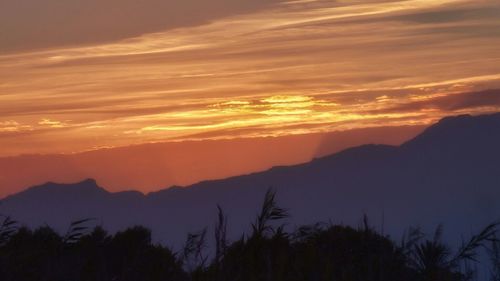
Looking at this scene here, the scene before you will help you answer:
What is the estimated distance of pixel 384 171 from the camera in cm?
14762

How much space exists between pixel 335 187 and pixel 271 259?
418 ft

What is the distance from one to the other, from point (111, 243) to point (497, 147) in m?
124

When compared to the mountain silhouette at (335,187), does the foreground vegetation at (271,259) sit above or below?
below

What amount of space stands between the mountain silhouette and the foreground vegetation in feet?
270

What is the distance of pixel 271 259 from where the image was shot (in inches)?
625

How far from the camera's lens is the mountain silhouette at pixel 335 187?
394 ft

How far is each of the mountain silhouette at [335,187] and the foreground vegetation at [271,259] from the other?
8231 centimetres

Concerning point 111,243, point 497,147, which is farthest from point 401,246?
point 497,147

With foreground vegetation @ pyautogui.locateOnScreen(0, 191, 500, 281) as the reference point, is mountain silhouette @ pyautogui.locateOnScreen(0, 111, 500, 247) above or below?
above

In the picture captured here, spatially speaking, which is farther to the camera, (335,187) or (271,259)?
(335,187)

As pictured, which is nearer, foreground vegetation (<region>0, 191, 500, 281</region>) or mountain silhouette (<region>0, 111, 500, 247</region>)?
foreground vegetation (<region>0, 191, 500, 281</region>)

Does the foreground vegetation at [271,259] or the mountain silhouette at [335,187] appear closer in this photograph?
the foreground vegetation at [271,259]

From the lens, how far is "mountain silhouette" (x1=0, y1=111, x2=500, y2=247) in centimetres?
12012

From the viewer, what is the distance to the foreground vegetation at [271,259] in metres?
15.5
